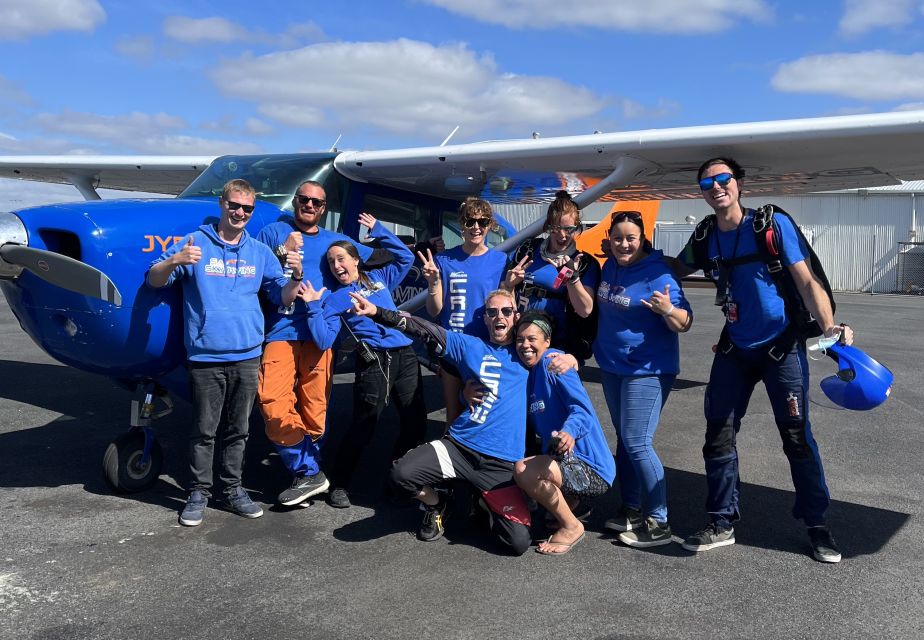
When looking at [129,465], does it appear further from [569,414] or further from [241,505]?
[569,414]

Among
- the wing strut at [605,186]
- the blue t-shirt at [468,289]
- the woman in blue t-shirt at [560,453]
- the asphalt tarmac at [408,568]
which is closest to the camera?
the asphalt tarmac at [408,568]

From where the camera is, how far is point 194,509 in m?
3.83

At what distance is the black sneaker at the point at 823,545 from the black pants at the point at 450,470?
135cm

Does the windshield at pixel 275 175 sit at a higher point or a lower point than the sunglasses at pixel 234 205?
higher

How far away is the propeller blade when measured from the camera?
352 centimetres

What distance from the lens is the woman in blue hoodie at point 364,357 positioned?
4062 millimetres

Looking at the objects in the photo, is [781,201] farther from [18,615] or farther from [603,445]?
[18,615]

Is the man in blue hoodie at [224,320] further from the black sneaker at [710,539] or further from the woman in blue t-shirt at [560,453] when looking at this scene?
the black sneaker at [710,539]

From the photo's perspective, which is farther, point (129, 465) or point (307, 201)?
point (129, 465)

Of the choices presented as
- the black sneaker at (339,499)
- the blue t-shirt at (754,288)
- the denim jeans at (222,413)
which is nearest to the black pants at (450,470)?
the black sneaker at (339,499)

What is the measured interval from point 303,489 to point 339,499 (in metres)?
0.21

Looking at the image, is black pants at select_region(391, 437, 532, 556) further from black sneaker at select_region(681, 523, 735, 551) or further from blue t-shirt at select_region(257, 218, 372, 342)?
blue t-shirt at select_region(257, 218, 372, 342)

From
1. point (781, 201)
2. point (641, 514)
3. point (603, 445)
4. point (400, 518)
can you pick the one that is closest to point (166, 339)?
point (400, 518)

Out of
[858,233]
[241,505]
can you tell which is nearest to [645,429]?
[241,505]
